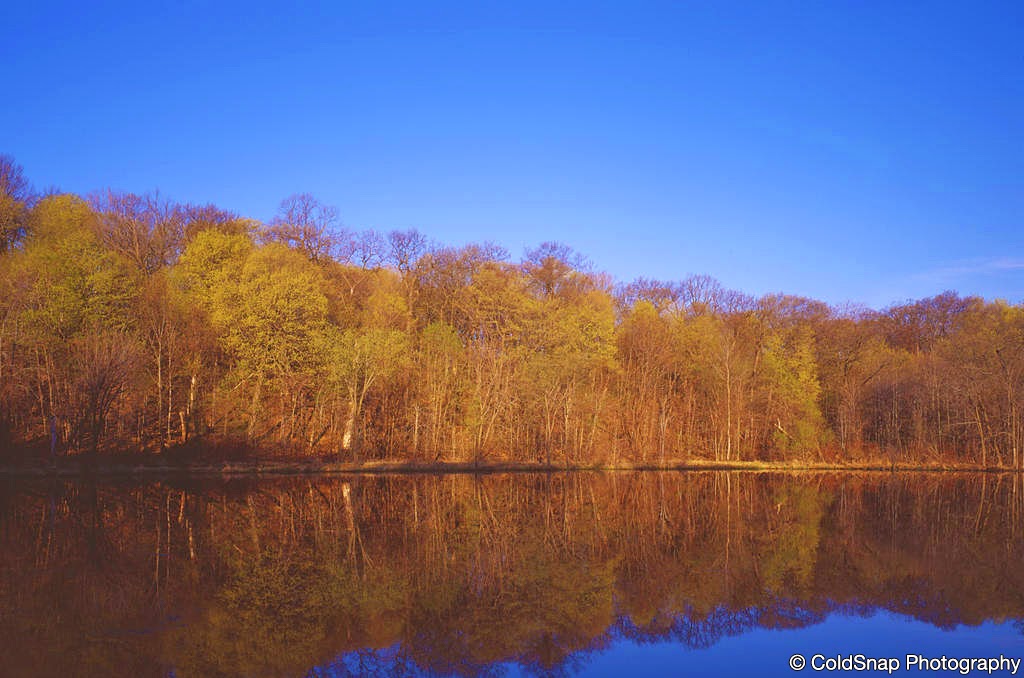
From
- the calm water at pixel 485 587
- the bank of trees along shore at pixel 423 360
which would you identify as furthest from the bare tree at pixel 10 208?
the calm water at pixel 485 587

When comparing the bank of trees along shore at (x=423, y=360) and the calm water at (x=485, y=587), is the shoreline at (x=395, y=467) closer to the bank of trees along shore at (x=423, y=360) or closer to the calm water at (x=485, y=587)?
the bank of trees along shore at (x=423, y=360)

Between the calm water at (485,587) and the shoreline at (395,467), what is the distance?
886 cm

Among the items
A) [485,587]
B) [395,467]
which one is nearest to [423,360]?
[395,467]

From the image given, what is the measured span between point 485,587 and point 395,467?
90.9ft

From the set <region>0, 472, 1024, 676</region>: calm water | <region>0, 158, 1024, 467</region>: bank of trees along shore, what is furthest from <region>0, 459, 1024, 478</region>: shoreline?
<region>0, 472, 1024, 676</region>: calm water

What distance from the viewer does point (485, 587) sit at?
44.5 ft

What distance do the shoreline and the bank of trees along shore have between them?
119cm

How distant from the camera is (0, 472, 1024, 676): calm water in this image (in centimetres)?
992

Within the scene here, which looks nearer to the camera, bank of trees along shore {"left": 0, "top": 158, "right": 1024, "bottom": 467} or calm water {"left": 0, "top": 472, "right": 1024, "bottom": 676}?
calm water {"left": 0, "top": 472, "right": 1024, "bottom": 676}

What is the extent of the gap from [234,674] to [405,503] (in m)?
17.6

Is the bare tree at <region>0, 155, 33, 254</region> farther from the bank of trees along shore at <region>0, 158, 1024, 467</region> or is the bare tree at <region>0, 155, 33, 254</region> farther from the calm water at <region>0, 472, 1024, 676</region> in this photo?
the calm water at <region>0, 472, 1024, 676</region>

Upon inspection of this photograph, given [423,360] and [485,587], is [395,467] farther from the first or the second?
[485,587]

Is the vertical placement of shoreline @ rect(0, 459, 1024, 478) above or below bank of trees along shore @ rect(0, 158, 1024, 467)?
below

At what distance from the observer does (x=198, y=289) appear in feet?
137
